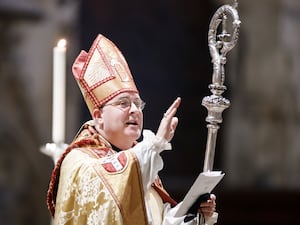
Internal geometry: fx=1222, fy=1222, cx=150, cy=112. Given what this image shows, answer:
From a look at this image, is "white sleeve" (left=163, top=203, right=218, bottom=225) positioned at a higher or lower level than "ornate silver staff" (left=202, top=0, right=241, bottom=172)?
lower

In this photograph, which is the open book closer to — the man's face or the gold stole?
the gold stole

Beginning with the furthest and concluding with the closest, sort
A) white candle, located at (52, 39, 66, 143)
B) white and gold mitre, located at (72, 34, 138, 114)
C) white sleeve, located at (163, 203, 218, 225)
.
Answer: white candle, located at (52, 39, 66, 143) → white and gold mitre, located at (72, 34, 138, 114) → white sleeve, located at (163, 203, 218, 225)

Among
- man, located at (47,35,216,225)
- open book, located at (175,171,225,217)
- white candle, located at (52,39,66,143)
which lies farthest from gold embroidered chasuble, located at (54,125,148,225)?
white candle, located at (52,39,66,143)

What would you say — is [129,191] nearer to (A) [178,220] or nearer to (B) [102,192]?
(B) [102,192]

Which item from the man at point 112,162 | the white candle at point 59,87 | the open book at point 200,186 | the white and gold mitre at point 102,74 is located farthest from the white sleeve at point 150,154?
the white candle at point 59,87

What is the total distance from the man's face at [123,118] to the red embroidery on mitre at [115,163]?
13 centimetres

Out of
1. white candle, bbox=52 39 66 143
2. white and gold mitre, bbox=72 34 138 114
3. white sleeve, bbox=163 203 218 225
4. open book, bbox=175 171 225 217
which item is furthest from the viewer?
white candle, bbox=52 39 66 143

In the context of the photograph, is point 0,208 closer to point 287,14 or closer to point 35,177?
point 35,177

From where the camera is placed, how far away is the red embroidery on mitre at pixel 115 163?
3537mm

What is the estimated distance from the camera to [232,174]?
724 cm

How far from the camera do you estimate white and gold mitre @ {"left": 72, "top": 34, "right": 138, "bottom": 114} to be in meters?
3.72

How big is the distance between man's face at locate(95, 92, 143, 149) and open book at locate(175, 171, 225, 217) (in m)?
0.27

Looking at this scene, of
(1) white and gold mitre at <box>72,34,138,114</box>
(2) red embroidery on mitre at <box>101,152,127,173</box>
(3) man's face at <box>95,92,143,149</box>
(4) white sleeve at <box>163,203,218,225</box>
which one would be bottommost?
(4) white sleeve at <box>163,203,218,225</box>

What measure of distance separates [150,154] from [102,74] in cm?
39
